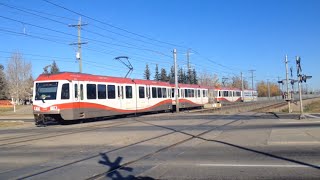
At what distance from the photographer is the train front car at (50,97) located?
2811 cm

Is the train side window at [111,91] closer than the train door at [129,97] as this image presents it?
Yes

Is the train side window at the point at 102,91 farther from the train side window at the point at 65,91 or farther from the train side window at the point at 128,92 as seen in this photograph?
the train side window at the point at 128,92

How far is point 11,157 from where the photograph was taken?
44.1 feet

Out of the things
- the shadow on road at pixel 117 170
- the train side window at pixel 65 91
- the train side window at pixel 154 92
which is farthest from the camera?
the train side window at pixel 154 92

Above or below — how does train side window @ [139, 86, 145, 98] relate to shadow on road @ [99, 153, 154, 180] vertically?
above

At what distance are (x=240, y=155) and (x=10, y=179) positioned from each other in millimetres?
6290

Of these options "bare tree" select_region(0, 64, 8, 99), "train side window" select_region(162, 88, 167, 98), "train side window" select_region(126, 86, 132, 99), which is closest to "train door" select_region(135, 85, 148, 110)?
"train side window" select_region(126, 86, 132, 99)

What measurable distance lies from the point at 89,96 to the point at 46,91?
3303 millimetres

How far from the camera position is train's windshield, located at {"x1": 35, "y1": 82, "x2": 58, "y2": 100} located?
28.4 m

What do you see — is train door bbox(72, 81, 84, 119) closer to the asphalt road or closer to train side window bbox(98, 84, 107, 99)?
train side window bbox(98, 84, 107, 99)

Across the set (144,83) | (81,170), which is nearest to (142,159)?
(81,170)

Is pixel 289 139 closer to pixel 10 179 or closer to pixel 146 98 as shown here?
pixel 10 179

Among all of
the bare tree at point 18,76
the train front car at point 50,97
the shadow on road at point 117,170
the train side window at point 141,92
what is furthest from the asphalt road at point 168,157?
the bare tree at point 18,76

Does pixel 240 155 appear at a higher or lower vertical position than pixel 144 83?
lower
